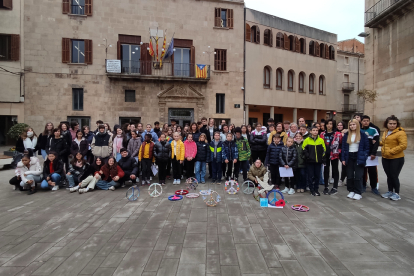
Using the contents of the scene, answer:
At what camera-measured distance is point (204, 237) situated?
4.41m

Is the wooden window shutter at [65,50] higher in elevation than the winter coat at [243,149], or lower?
higher

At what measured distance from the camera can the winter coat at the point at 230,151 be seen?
873 centimetres

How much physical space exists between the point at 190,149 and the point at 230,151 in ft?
4.48

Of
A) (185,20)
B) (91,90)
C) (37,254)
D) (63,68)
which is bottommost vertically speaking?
(37,254)

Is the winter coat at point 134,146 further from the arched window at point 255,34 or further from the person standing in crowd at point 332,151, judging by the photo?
the arched window at point 255,34

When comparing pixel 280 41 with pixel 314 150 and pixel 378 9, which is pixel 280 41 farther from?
pixel 314 150

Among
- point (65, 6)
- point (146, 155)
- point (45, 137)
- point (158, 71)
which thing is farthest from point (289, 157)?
point (65, 6)

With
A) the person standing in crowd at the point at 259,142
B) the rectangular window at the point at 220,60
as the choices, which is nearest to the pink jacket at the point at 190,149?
the person standing in crowd at the point at 259,142

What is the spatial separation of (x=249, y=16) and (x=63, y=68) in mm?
16137

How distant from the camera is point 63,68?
65.0 feet

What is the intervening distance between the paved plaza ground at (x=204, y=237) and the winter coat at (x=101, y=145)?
2282mm

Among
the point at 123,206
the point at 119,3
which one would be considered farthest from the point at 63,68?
the point at 123,206

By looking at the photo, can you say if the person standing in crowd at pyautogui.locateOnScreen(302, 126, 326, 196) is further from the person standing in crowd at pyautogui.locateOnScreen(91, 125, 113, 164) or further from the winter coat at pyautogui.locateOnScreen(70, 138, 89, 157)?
the winter coat at pyautogui.locateOnScreen(70, 138, 89, 157)

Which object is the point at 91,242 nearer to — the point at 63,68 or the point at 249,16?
the point at 63,68
